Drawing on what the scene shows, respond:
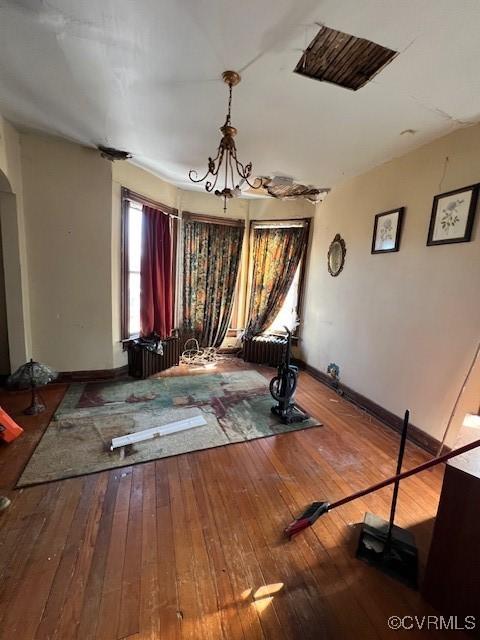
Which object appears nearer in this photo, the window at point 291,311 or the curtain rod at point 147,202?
the curtain rod at point 147,202

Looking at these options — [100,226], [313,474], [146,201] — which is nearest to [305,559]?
[313,474]

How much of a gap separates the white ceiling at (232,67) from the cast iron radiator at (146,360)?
2382 mm

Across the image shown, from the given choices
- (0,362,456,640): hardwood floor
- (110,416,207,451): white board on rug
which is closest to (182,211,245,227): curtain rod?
(110,416,207,451): white board on rug

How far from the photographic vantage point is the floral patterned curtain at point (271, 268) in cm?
429

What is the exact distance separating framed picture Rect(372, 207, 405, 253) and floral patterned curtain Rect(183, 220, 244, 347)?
2245mm

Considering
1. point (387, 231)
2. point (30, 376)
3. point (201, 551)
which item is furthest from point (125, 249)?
point (201, 551)

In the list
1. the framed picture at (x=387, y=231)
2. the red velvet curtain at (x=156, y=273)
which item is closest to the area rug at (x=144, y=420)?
the red velvet curtain at (x=156, y=273)

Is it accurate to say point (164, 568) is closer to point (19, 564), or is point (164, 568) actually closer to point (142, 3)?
point (19, 564)

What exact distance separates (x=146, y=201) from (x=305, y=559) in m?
3.94

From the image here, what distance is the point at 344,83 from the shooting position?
171cm

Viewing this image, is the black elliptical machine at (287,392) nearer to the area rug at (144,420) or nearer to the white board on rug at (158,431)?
the area rug at (144,420)

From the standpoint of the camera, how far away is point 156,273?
12.3 feet

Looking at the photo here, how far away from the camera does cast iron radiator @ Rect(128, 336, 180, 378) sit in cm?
349

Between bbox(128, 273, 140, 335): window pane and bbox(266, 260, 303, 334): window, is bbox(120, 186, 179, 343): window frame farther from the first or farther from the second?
bbox(266, 260, 303, 334): window
